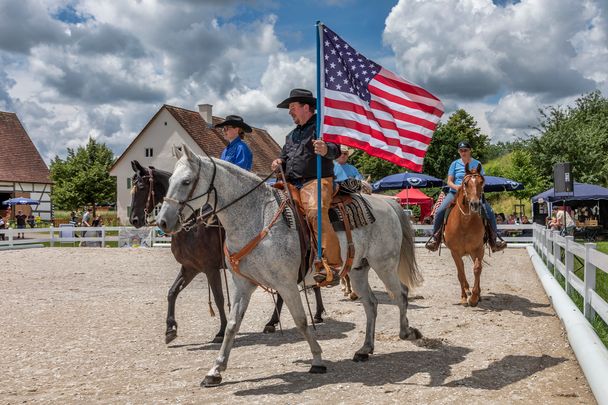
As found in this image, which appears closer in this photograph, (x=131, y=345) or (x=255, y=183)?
(x=255, y=183)

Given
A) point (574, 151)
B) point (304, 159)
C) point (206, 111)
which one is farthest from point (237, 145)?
point (206, 111)

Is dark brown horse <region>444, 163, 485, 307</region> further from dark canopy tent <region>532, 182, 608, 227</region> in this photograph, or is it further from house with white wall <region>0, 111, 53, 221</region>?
house with white wall <region>0, 111, 53, 221</region>

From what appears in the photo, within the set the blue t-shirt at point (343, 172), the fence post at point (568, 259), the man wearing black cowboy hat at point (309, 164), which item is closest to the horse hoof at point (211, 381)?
the man wearing black cowboy hat at point (309, 164)

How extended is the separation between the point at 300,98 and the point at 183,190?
1.79 m

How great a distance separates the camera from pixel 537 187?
3922 centimetres

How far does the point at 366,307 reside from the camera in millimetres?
6348

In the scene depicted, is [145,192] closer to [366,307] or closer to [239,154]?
[239,154]

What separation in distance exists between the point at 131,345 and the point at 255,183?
120 inches

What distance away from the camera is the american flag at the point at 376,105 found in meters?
6.05

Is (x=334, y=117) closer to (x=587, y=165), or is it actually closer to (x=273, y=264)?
(x=273, y=264)

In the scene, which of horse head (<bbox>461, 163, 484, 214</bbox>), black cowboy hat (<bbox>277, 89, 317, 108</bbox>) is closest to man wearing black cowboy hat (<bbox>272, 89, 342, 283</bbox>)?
black cowboy hat (<bbox>277, 89, 317, 108</bbox>)

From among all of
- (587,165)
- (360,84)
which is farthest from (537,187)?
(360,84)

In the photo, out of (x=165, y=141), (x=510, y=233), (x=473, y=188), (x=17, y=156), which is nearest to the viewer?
(x=473, y=188)

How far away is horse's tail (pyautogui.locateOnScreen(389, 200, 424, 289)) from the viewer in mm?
7258
